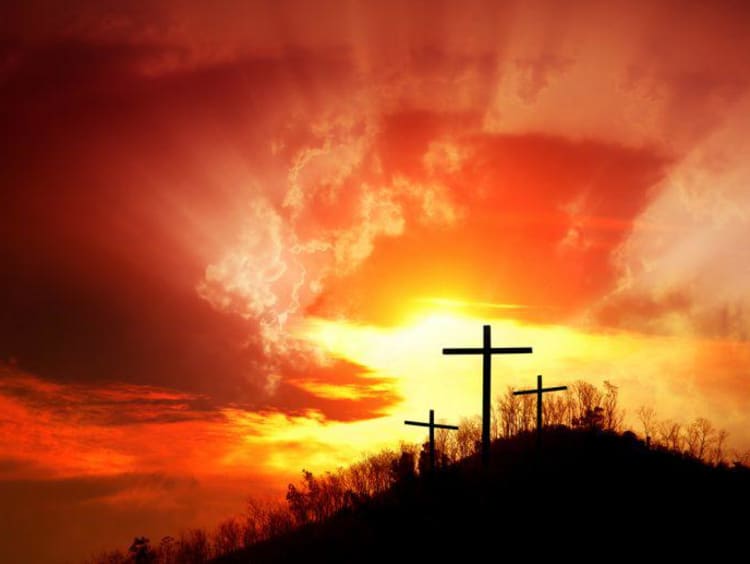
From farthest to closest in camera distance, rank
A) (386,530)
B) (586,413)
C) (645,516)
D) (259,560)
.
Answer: (586,413) < (259,560) < (645,516) < (386,530)

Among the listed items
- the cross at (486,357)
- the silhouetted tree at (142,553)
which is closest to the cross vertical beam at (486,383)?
the cross at (486,357)

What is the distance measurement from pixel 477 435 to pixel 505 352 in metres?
62.3

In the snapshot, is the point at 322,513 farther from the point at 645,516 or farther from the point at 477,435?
the point at 645,516

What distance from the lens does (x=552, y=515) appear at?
28875 millimetres

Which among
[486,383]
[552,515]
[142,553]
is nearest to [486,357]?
[486,383]

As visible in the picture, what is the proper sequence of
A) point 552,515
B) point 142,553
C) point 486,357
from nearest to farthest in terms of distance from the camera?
point 552,515, point 486,357, point 142,553

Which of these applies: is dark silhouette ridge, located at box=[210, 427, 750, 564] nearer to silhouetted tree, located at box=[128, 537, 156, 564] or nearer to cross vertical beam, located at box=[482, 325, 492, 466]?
cross vertical beam, located at box=[482, 325, 492, 466]

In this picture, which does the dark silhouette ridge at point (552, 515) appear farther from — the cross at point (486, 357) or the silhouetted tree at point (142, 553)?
the silhouetted tree at point (142, 553)

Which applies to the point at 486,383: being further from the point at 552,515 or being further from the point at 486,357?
the point at 552,515

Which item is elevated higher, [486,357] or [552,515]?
[486,357]

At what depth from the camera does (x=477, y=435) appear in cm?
9044

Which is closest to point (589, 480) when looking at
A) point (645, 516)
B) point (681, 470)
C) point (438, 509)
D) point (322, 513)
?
point (645, 516)

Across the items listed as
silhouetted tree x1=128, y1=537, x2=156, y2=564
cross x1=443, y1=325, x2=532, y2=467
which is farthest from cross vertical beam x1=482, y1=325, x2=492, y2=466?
silhouetted tree x1=128, y1=537, x2=156, y2=564

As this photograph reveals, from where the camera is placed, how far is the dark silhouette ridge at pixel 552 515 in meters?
24.3
